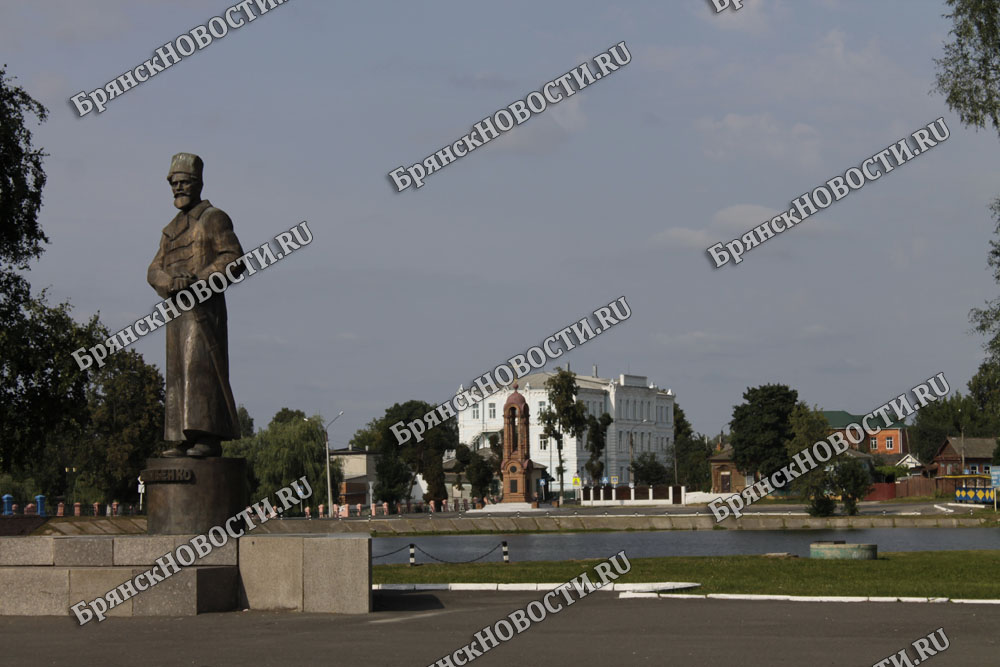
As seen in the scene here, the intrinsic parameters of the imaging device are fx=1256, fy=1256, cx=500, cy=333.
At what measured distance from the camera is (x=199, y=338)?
14781 mm

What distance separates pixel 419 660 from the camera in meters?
10.7

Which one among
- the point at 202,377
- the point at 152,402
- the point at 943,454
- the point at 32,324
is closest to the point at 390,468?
the point at 152,402

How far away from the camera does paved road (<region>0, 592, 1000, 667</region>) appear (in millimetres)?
10828

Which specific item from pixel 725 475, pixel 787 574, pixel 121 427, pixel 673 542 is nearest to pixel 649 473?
pixel 725 475

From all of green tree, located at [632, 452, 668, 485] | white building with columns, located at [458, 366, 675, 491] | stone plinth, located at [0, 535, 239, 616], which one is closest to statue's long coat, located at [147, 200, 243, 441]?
stone plinth, located at [0, 535, 239, 616]

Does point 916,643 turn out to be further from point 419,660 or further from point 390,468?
point 390,468

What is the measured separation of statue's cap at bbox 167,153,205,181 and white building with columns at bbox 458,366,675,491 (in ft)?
412

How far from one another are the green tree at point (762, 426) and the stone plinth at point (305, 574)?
3609 inches

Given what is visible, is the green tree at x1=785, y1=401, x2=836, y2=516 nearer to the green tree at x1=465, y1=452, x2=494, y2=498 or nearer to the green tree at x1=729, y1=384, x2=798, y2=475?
the green tree at x1=729, y1=384, x2=798, y2=475

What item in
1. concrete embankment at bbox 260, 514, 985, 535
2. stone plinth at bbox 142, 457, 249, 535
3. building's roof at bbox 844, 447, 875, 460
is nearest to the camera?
stone plinth at bbox 142, 457, 249, 535

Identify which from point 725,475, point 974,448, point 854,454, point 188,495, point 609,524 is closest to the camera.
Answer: point 188,495

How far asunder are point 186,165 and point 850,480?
1814 inches

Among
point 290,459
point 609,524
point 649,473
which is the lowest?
point 609,524

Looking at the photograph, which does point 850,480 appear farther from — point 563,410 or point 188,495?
point 563,410
